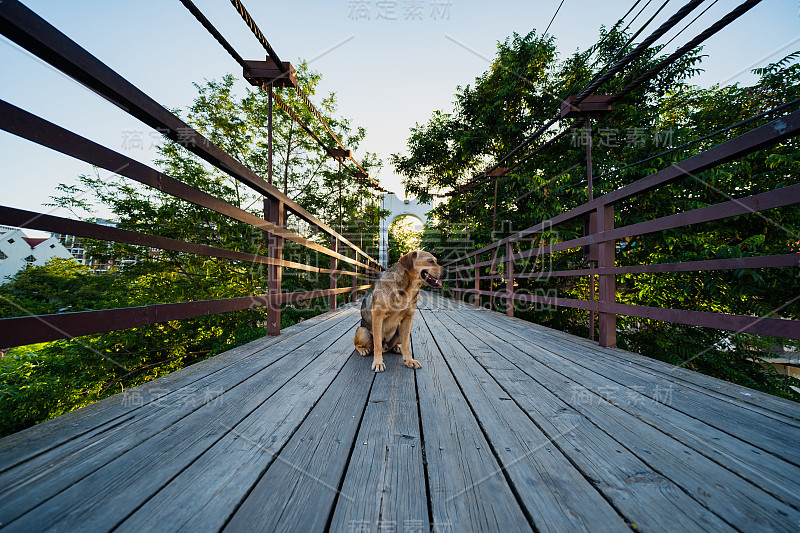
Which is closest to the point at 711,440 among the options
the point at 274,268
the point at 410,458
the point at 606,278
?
the point at 410,458

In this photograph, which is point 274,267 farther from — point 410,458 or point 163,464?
point 410,458

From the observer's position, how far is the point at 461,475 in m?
0.88

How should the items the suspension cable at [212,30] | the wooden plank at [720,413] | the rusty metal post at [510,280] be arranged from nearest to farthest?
the wooden plank at [720,413]
the suspension cable at [212,30]
the rusty metal post at [510,280]

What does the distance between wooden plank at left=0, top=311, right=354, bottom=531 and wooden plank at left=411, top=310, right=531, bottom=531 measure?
51cm

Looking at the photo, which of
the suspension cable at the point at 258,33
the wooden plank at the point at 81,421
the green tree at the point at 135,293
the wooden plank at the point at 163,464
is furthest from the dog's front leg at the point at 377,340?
the green tree at the point at 135,293

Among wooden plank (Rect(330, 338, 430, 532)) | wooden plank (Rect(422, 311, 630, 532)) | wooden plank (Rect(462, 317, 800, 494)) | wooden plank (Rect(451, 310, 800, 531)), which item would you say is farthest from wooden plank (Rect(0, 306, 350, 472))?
wooden plank (Rect(462, 317, 800, 494))

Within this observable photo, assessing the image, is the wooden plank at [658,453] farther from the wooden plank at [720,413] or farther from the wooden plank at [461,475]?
the wooden plank at [461,475]

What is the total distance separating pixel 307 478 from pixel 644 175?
8.47 metres

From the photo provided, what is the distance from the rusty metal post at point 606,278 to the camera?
8.39 feet

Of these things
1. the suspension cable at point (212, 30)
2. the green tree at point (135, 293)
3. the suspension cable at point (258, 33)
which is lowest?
the green tree at point (135, 293)

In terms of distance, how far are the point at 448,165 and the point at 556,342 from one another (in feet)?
38.9

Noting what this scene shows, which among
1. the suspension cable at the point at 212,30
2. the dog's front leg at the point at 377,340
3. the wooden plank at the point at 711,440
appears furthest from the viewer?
the suspension cable at the point at 212,30

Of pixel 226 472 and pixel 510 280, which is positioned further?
pixel 510 280

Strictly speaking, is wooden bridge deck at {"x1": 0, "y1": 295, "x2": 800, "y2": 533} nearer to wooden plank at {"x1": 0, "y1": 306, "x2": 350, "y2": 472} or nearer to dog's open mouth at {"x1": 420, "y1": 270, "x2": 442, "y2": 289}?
wooden plank at {"x1": 0, "y1": 306, "x2": 350, "y2": 472}
